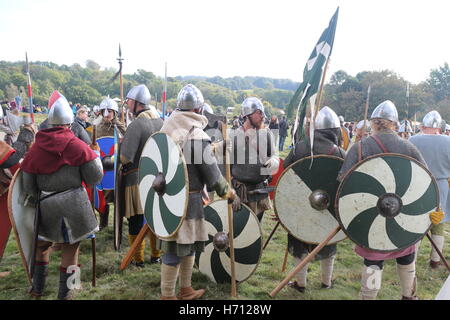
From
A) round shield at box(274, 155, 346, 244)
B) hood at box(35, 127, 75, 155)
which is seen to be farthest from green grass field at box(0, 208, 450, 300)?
hood at box(35, 127, 75, 155)

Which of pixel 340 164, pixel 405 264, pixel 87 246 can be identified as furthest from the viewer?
pixel 87 246

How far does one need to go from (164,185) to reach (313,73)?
4.78 feet

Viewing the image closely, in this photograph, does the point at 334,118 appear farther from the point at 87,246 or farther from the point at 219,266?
the point at 87,246

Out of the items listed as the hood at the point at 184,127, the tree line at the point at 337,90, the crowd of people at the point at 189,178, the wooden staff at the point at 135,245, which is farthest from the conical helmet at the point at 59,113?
the tree line at the point at 337,90

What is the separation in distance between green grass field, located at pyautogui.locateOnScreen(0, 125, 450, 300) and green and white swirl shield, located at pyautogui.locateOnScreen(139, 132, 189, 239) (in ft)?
2.97

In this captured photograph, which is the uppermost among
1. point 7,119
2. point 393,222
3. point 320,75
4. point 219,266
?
point 320,75

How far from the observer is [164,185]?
2.78 m

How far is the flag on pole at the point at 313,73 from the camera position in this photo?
2877 millimetres

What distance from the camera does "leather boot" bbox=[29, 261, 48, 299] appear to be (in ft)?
10.4

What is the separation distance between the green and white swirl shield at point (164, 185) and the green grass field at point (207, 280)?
2.97ft

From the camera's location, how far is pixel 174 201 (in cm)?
270

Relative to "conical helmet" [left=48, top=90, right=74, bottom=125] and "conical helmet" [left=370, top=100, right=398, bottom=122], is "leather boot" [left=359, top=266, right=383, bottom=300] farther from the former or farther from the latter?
"conical helmet" [left=48, top=90, right=74, bottom=125]

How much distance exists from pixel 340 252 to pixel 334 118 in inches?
80.1

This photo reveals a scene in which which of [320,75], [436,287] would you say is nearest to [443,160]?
[436,287]
